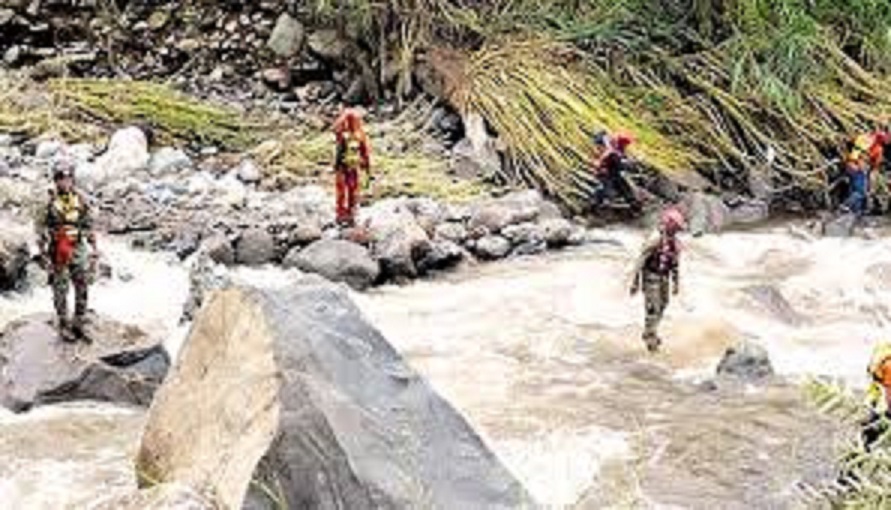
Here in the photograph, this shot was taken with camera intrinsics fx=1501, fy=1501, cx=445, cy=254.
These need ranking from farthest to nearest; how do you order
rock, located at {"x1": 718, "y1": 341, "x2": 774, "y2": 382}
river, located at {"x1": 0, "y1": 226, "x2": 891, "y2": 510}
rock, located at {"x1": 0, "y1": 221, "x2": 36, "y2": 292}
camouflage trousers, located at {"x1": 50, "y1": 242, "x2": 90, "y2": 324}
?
1. rock, located at {"x1": 0, "y1": 221, "x2": 36, "y2": 292}
2. rock, located at {"x1": 718, "y1": 341, "x2": 774, "y2": 382}
3. camouflage trousers, located at {"x1": 50, "y1": 242, "x2": 90, "y2": 324}
4. river, located at {"x1": 0, "y1": 226, "x2": 891, "y2": 510}

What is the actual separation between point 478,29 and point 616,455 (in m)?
6.83

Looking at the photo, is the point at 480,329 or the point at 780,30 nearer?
the point at 480,329

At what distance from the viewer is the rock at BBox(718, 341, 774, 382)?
8391 mm

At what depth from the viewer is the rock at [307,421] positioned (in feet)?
15.3

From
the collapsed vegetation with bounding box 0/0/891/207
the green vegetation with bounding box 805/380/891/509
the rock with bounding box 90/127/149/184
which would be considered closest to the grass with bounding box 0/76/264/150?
the collapsed vegetation with bounding box 0/0/891/207

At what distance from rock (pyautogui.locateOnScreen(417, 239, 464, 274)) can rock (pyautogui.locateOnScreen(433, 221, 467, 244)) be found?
113 millimetres

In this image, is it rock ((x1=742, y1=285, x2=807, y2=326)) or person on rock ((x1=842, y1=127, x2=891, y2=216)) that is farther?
person on rock ((x1=842, y1=127, x2=891, y2=216))

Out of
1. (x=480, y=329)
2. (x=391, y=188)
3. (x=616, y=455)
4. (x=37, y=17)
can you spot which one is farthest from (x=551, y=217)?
(x=37, y=17)

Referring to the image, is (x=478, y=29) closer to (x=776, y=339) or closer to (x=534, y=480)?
(x=776, y=339)

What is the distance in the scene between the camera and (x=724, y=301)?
1000 cm

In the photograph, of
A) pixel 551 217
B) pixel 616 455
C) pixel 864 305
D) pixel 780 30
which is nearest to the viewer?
pixel 616 455

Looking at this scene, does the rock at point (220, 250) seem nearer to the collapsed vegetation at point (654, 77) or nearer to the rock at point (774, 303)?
the collapsed vegetation at point (654, 77)

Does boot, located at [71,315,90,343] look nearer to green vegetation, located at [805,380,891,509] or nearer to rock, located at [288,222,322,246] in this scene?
rock, located at [288,222,322,246]

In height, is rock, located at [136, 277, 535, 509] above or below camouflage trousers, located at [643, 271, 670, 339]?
above
